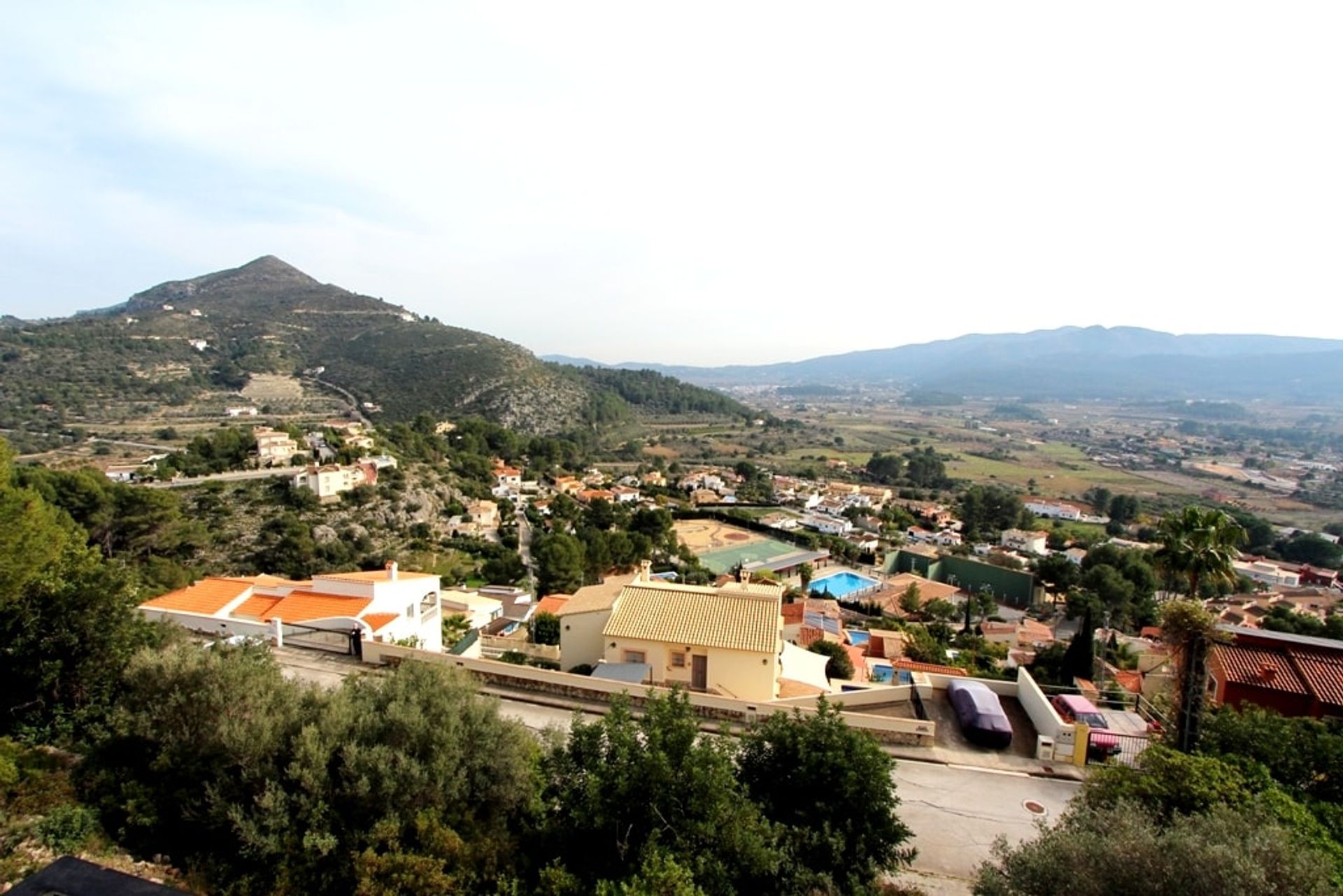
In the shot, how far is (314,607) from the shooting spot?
44.5 ft

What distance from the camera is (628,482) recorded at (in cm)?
7406

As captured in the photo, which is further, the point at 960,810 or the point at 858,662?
the point at 858,662

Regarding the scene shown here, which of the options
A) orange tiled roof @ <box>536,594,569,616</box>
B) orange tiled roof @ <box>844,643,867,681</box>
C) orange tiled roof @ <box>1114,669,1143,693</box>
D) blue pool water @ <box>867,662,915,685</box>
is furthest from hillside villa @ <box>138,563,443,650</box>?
orange tiled roof @ <box>1114,669,1143,693</box>

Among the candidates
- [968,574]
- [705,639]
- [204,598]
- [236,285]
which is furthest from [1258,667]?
[236,285]

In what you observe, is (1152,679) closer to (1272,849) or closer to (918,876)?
(918,876)

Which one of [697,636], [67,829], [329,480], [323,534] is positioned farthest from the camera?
[329,480]

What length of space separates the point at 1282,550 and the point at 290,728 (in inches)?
3397

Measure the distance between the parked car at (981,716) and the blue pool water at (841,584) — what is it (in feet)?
100

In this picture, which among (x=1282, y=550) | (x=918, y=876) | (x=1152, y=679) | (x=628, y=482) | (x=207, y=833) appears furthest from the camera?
(x=628, y=482)

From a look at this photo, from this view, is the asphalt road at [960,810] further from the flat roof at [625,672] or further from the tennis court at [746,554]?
the tennis court at [746,554]

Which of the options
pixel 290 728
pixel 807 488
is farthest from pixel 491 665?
pixel 807 488

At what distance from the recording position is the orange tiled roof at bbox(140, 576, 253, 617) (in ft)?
43.8

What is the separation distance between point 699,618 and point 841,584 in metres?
34.8

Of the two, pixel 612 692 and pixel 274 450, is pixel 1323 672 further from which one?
pixel 274 450
